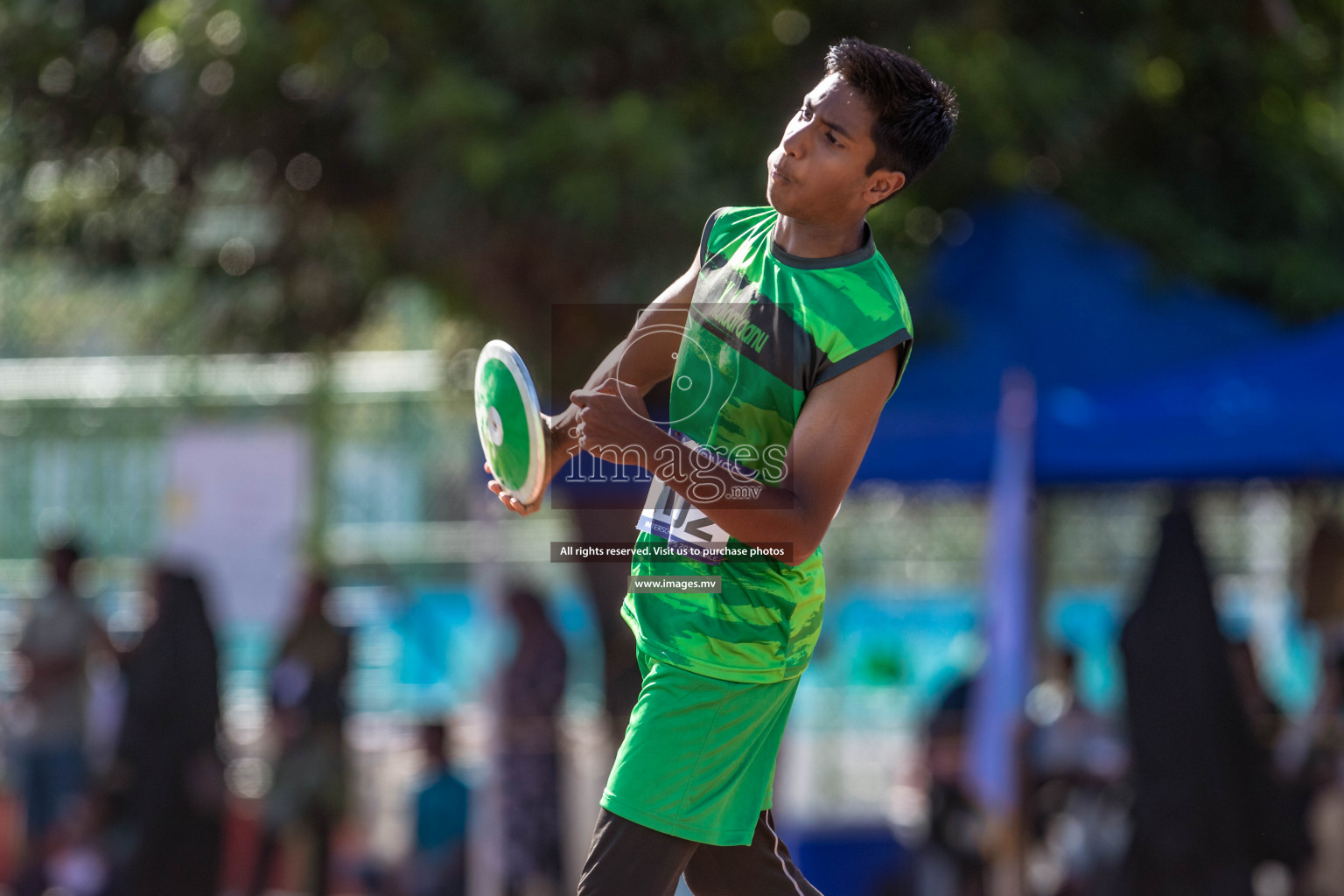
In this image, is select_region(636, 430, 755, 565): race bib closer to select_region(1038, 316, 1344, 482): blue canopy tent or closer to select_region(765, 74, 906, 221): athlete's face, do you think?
select_region(765, 74, 906, 221): athlete's face

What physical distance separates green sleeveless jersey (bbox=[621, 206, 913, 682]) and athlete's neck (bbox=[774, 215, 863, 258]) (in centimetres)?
2

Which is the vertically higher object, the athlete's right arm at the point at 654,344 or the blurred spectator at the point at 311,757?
the athlete's right arm at the point at 654,344

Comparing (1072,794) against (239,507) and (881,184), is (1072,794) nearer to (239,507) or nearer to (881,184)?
(239,507)

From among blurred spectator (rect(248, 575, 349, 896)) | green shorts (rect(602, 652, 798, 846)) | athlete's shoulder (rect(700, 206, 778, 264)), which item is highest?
athlete's shoulder (rect(700, 206, 778, 264))

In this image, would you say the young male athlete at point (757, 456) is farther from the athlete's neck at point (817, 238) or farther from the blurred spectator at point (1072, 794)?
the blurred spectator at point (1072, 794)

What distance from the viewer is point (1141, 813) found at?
656 cm

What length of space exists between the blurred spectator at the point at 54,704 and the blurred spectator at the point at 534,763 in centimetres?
234

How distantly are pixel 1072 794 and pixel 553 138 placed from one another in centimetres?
409

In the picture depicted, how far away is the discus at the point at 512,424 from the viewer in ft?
8.54

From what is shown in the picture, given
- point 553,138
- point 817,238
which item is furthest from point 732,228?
point 553,138

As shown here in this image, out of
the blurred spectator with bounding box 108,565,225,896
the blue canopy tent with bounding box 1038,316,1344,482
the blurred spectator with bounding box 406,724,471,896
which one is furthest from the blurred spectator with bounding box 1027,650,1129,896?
the blurred spectator with bounding box 108,565,225,896

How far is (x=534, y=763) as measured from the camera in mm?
Result: 7414

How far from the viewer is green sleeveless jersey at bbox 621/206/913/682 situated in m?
2.56


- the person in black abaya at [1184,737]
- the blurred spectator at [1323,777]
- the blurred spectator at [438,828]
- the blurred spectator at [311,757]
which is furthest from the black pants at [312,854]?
the blurred spectator at [1323,777]
